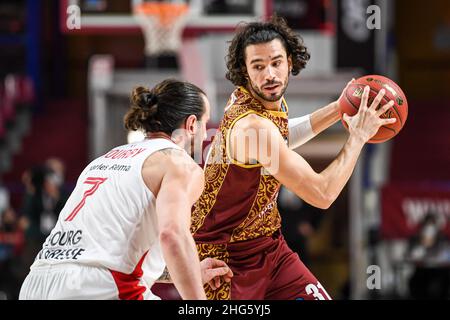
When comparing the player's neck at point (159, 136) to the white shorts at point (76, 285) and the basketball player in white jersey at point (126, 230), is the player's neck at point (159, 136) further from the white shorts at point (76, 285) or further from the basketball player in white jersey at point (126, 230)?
the white shorts at point (76, 285)

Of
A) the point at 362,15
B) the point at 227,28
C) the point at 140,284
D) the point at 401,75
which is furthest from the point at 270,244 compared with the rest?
the point at 401,75

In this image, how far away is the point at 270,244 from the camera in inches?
183

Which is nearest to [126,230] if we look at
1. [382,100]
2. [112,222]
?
[112,222]

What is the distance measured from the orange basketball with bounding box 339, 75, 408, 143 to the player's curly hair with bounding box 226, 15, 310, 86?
13.4 inches

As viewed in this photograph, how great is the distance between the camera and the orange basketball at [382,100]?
15.1 feet

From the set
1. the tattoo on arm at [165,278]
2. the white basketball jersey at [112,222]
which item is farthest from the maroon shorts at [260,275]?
the white basketball jersey at [112,222]

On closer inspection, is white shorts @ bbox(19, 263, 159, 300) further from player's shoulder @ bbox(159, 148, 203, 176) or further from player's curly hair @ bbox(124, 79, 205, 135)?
player's curly hair @ bbox(124, 79, 205, 135)

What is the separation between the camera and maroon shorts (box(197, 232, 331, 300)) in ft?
15.0

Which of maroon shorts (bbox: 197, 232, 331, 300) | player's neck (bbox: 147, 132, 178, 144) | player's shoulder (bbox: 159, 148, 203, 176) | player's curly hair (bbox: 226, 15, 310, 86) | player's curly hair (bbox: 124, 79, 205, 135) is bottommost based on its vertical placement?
maroon shorts (bbox: 197, 232, 331, 300)

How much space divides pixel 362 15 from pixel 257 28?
377 inches

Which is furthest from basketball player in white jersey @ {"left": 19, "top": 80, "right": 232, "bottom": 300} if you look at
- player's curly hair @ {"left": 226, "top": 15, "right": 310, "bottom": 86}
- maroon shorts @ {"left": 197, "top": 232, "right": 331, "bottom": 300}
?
player's curly hair @ {"left": 226, "top": 15, "right": 310, "bottom": 86}

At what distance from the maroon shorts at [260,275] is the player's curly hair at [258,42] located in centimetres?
87

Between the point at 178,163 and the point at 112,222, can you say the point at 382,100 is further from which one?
the point at 112,222

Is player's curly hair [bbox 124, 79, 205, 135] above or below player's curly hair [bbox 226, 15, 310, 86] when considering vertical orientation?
below
